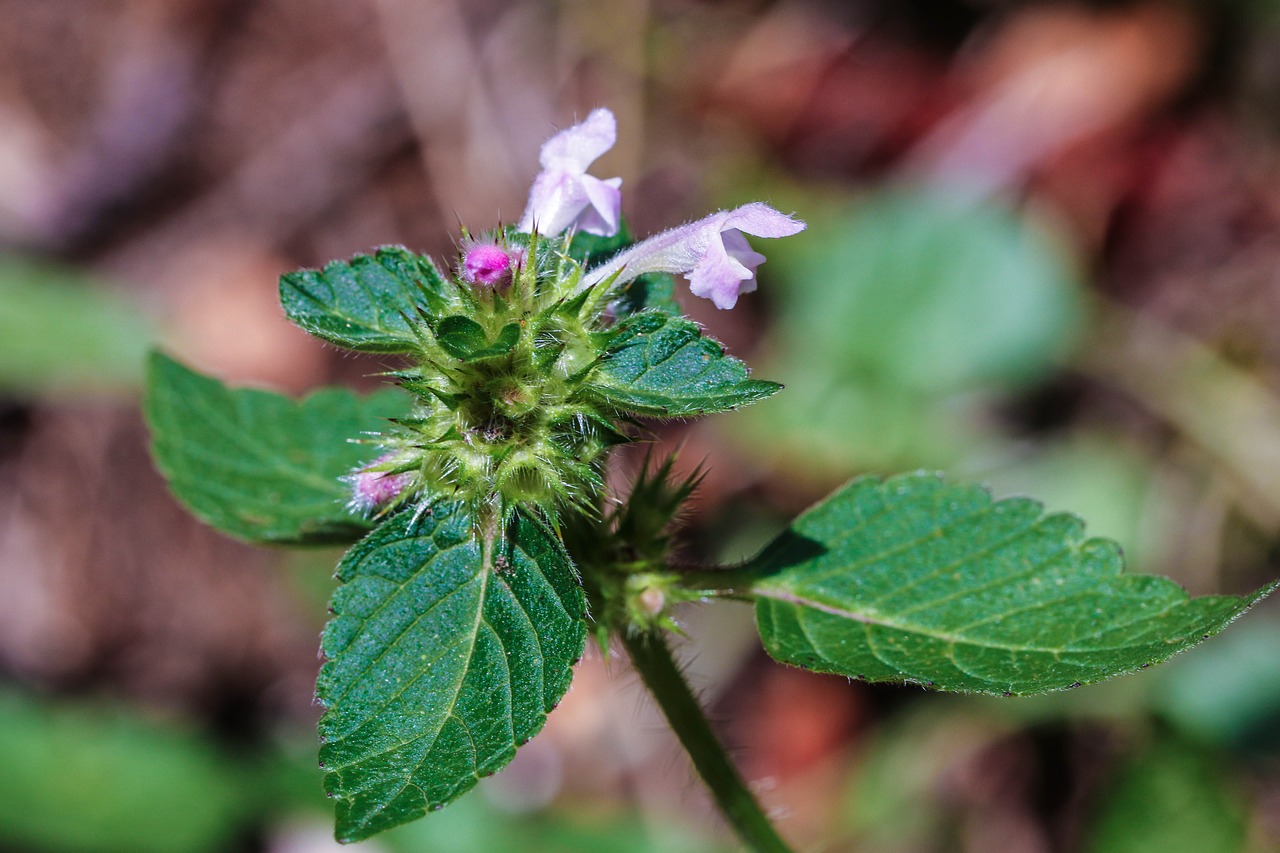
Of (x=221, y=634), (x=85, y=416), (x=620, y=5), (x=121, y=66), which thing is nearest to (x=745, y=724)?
(x=221, y=634)

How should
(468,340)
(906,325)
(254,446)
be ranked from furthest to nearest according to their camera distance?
(906,325) < (254,446) < (468,340)

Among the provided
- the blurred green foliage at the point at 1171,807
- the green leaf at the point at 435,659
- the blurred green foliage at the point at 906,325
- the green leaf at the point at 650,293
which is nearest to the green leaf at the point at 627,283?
the green leaf at the point at 650,293

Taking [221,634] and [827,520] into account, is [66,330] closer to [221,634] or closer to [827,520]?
[221,634]

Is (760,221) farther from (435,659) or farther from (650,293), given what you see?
(435,659)

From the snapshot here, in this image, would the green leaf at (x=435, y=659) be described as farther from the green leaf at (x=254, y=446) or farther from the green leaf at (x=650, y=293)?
the green leaf at (x=254, y=446)

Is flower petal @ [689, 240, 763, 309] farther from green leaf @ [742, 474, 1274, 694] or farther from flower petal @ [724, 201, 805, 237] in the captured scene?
green leaf @ [742, 474, 1274, 694]

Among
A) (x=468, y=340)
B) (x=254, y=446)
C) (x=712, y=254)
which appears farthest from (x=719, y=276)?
(x=254, y=446)

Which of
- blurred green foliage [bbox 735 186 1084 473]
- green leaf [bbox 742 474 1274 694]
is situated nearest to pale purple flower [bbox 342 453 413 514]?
green leaf [bbox 742 474 1274 694]
